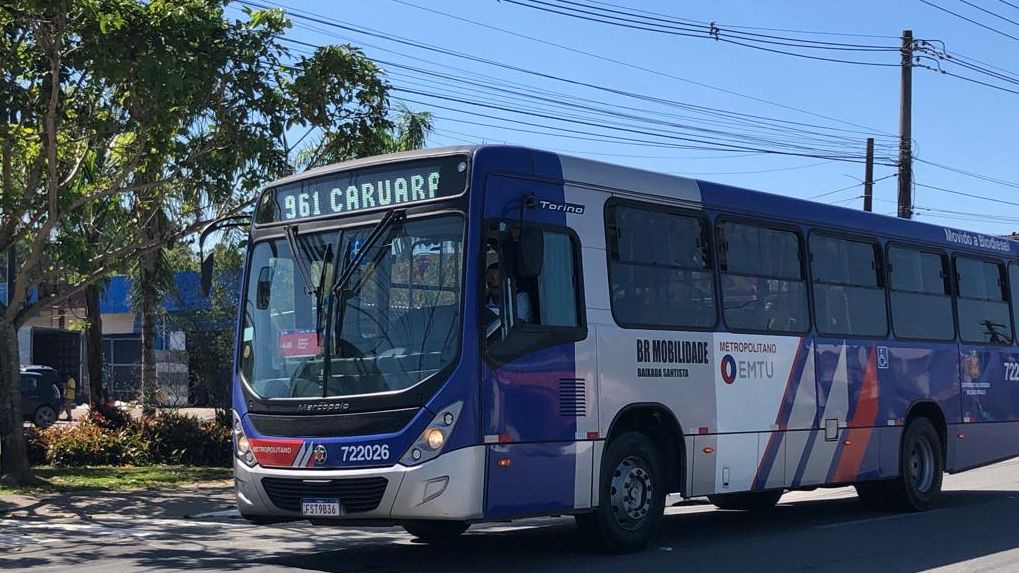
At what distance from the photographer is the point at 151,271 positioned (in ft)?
80.5

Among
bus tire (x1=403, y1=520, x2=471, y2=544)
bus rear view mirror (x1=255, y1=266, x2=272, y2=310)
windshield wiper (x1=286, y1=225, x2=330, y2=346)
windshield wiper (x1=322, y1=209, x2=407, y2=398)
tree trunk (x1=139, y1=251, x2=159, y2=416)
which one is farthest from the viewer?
tree trunk (x1=139, y1=251, x2=159, y2=416)

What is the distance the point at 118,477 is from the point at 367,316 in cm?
1118

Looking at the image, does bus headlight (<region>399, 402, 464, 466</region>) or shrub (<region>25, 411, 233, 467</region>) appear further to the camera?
shrub (<region>25, 411, 233, 467</region>)

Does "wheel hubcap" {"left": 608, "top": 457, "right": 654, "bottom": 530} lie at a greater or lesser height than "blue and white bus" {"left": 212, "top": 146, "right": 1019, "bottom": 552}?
lesser

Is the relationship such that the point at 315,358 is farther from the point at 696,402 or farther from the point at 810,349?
the point at 810,349

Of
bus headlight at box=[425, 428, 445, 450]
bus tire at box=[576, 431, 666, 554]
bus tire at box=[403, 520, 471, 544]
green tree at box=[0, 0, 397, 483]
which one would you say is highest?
green tree at box=[0, 0, 397, 483]

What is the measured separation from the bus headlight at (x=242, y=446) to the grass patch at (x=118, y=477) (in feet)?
26.8

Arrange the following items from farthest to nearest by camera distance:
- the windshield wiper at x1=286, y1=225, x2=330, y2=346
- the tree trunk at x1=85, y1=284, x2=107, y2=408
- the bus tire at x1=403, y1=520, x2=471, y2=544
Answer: the tree trunk at x1=85, y1=284, x2=107, y2=408, the bus tire at x1=403, y1=520, x2=471, y2=544, the windshield wiper at x1=286, y1=225, x2=330, y2=346

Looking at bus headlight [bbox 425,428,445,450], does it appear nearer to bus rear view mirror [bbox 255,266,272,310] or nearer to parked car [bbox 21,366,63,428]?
bus rear view mirror [bbox 255,266,272,310]

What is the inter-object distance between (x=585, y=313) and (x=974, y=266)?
828 cm

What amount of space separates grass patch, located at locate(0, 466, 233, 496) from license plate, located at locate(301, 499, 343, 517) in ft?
29.9

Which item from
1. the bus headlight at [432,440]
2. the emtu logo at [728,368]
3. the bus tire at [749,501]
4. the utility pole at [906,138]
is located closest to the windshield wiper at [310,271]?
the bus headlight at [432,440]

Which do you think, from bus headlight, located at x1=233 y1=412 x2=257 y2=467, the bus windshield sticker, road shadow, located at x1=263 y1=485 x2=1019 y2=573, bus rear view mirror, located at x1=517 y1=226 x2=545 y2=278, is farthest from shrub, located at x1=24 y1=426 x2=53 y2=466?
bus rear view mirror, located at x1=517 y1=226 x2=545 y2=278

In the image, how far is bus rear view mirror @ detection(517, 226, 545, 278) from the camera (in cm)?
931
